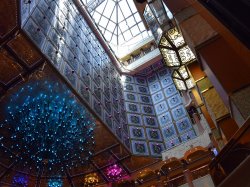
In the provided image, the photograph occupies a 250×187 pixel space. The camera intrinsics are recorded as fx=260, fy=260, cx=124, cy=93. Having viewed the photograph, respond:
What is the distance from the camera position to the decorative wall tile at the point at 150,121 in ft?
44.0

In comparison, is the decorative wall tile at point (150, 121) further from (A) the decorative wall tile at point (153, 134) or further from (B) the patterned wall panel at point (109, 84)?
(A) the decorative wall tile at point (153, 134)

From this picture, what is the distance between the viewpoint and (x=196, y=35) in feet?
14.8

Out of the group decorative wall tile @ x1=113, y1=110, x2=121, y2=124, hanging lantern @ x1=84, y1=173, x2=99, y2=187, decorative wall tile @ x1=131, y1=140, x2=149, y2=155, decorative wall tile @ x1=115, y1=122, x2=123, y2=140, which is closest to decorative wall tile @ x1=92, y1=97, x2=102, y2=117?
decorative wall tile @ x1=115, y1=122, x2=123, y2=140

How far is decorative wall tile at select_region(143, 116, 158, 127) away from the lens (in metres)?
13.4

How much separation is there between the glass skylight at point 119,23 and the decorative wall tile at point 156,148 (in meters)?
8.86

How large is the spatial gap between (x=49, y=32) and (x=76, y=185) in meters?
6.26

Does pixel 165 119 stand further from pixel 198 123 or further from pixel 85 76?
pixel 85 76

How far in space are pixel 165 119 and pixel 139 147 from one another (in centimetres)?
294

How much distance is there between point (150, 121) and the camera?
1366cm

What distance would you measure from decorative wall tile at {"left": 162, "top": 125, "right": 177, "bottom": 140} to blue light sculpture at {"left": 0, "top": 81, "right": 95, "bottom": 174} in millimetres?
5140

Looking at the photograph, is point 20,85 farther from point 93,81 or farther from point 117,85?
point 117,85

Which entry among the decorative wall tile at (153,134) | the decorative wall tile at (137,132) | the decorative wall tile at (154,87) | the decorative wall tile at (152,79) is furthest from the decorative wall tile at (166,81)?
the decorative wall tile at (137,132)

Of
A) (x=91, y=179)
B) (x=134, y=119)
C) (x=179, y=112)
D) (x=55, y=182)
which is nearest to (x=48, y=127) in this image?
(x=55, y=182)

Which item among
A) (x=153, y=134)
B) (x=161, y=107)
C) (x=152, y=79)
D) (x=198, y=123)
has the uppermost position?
(x=152, y=79)
